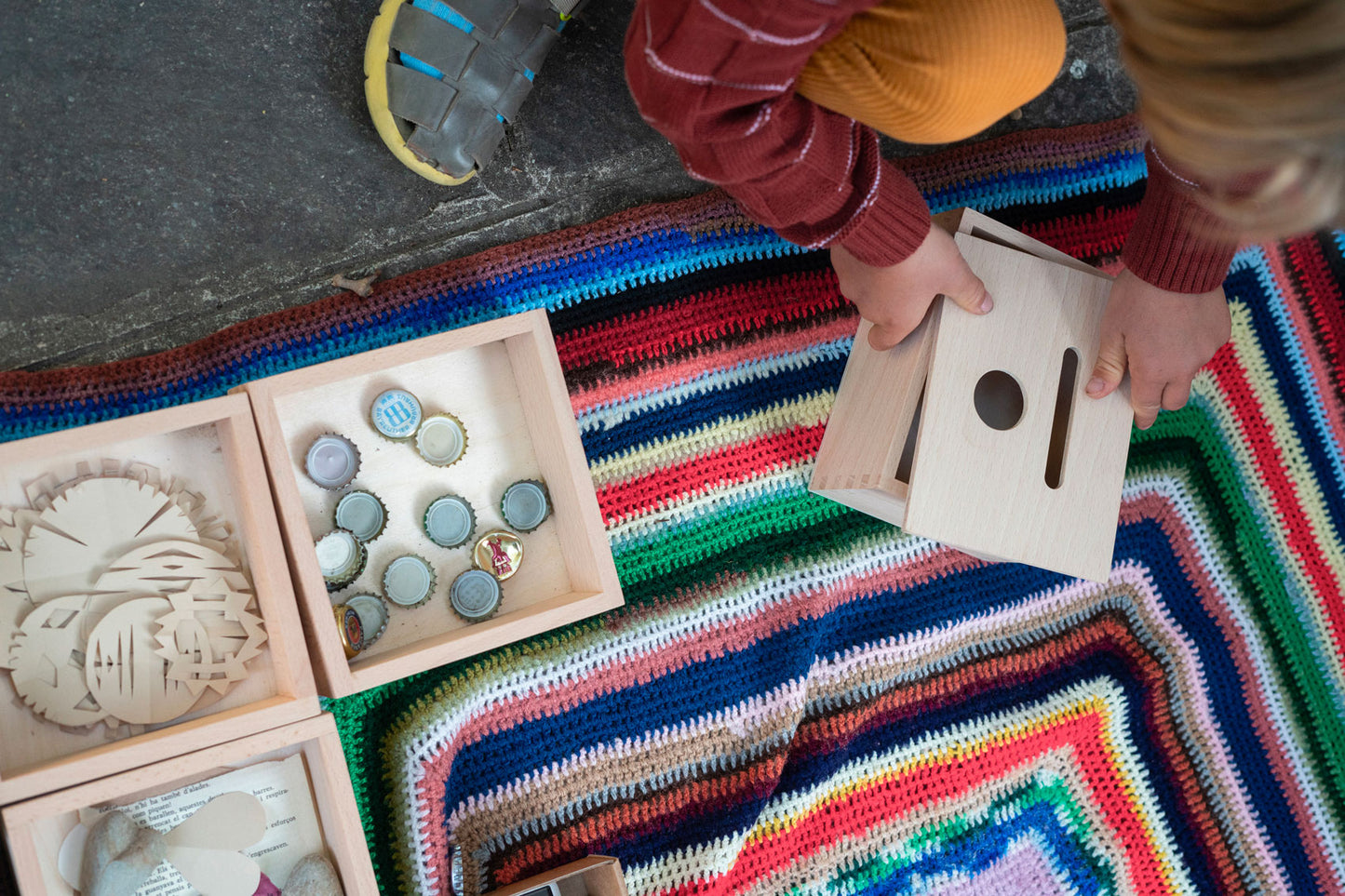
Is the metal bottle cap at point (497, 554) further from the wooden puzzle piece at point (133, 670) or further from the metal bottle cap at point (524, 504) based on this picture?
the wooden puzzle piece at point (133, 670)

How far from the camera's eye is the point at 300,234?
121 cm

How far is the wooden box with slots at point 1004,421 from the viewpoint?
102cm

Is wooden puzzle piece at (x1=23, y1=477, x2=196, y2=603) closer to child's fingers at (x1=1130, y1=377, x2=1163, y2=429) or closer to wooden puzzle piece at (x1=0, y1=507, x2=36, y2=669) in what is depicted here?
wooden puzzle piece at (x1=0, y1=507, x2=36, y2=669)

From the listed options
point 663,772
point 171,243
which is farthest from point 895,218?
Answer: point 171,243

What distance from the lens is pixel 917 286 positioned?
102 cm

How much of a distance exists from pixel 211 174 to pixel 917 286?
0.84 meters

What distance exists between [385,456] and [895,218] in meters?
0.60

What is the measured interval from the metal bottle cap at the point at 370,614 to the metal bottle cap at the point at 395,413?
178 millimetres

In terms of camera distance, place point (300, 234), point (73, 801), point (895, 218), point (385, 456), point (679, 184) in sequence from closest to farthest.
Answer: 1. point (73, 801)
2. point (895, 218)
3. point (385, 456)
4. point (300, 234)
5. point (679, 184)

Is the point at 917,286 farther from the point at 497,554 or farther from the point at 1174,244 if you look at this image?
the point at 497,554

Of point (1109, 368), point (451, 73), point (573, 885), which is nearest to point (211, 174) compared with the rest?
point (451, 73)

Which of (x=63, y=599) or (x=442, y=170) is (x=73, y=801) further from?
(x=442, y=170)

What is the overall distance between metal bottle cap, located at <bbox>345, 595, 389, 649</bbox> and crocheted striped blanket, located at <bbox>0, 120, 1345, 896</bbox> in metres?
0.13

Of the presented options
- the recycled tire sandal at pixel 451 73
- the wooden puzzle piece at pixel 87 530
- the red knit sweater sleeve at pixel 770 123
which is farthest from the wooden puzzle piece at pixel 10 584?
the red knit sweater sleeve at pixel 770 123
